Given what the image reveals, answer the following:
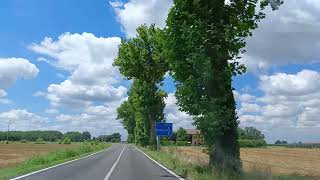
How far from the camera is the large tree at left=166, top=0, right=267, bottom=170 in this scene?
2383cm

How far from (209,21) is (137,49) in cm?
4216

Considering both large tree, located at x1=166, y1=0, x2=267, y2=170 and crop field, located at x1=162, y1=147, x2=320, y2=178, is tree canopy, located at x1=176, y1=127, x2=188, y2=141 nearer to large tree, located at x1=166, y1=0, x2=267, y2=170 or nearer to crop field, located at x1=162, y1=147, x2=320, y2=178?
crop field, located at x1=162, y1=147, x2=320, y2=178

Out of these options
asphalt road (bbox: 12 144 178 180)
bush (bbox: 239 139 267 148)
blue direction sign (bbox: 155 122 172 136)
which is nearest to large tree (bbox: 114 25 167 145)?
blue direction sign (bbox: 155 122 172 136)

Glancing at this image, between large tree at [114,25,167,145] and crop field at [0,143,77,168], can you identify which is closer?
crop field at [0,143,77,168]

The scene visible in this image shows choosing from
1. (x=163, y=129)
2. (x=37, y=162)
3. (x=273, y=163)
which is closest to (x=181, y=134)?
(x=163, y=129)

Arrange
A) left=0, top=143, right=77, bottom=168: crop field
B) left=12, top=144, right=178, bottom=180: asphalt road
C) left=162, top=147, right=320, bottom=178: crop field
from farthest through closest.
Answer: left=0, top=143, right=77, bottom=168: crop field → left=162, top=147, right=320, bottom=178: crop field → left=12, top=144, right=178, bottom=180: asphalt road

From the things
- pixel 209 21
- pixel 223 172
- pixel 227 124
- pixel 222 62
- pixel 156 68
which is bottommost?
pixel 223 172

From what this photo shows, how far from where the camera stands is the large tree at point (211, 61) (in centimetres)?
2383

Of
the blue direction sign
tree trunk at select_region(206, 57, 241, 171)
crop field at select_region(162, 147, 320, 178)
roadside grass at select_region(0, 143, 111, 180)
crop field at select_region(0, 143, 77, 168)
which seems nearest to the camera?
tree trunk at select_region(206, 57, 241, 171)

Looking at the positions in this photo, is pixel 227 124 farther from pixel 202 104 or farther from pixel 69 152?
pixel 69 152

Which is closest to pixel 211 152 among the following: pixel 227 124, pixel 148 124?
pixel 227 124

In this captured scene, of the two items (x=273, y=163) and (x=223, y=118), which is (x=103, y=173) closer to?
(x=223, y=118)

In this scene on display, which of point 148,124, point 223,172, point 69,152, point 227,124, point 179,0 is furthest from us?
point 148,124

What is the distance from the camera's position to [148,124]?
274 feet
